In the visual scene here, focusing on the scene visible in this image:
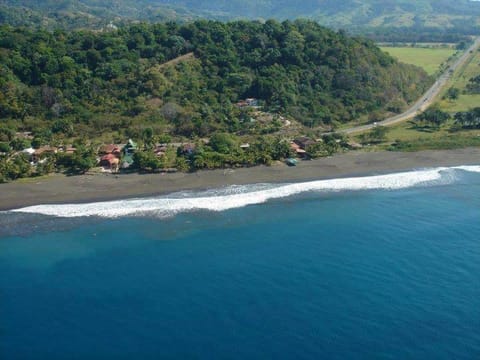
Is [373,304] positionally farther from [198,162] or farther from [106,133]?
[106,133]

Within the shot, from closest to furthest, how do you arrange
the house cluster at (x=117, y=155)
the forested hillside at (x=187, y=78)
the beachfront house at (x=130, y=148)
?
the house cluster at (x=117, y=155) → the beachfront house at (x=130, y=148) → the forested hillside at (x=187, y=78)

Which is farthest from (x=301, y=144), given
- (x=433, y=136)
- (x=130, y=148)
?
(x=433, y=136)

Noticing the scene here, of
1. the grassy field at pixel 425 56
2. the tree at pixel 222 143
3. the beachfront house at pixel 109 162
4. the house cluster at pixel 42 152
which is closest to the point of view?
the beachfront house at pixel 109 162

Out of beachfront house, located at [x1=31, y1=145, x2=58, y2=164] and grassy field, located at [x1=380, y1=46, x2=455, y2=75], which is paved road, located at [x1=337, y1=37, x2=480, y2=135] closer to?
grassy field, located at [x1=380, y1=46, x2=455, y2=75]

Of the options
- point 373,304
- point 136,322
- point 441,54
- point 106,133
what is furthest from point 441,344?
point 441,54

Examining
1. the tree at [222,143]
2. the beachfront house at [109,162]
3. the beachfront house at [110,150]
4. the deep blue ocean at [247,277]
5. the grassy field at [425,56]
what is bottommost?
the deep blue ocean at [247,277]

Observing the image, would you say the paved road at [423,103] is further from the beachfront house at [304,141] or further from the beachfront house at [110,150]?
the beachfront house at [110,150]

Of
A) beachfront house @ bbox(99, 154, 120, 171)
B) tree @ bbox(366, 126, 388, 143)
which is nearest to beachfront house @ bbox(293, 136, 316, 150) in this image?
tree @ bbox(366, 126, 388, 143)

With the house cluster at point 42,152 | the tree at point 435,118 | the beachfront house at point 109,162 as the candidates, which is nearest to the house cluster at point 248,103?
the tree at point 435,118

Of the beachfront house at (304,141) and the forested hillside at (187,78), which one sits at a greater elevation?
the forested hillside at (187,78)
